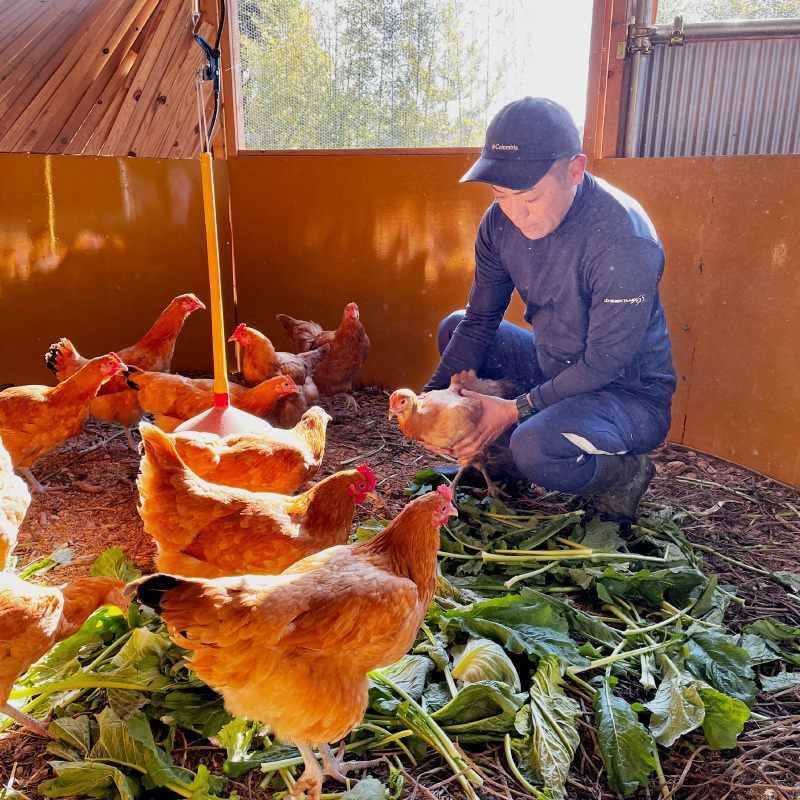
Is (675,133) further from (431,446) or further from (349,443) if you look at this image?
(349,443)

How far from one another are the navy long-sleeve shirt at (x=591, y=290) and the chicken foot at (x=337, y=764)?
67.9 inches

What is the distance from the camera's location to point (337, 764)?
190 cm

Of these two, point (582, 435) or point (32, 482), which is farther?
point (32, 482)

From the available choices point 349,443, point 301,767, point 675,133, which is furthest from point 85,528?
point 675,133

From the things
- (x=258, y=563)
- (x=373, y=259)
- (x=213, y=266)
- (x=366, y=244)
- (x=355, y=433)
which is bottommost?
(x=355, y=433)

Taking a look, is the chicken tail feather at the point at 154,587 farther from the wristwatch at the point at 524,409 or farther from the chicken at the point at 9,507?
the wristwatch at the point at 524,409

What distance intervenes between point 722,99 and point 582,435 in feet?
7.27

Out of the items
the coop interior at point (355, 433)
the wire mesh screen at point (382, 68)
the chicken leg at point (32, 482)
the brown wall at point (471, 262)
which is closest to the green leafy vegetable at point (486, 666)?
the coop interior at point (355, 433)

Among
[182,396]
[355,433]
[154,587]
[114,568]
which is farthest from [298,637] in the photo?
[355,433]

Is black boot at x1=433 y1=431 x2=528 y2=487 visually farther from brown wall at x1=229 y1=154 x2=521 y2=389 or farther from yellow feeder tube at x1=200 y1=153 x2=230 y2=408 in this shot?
yellow feeder tube at x1=200 y1=153 x2=230 y2=408

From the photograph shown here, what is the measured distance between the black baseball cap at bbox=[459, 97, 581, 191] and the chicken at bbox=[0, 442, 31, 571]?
2.30 meters

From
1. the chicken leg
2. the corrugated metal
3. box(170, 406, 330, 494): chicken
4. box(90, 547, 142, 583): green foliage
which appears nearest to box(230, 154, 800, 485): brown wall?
the corrugated metal

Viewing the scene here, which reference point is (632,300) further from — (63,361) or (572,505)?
(63,361)

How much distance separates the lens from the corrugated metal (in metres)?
3.47
